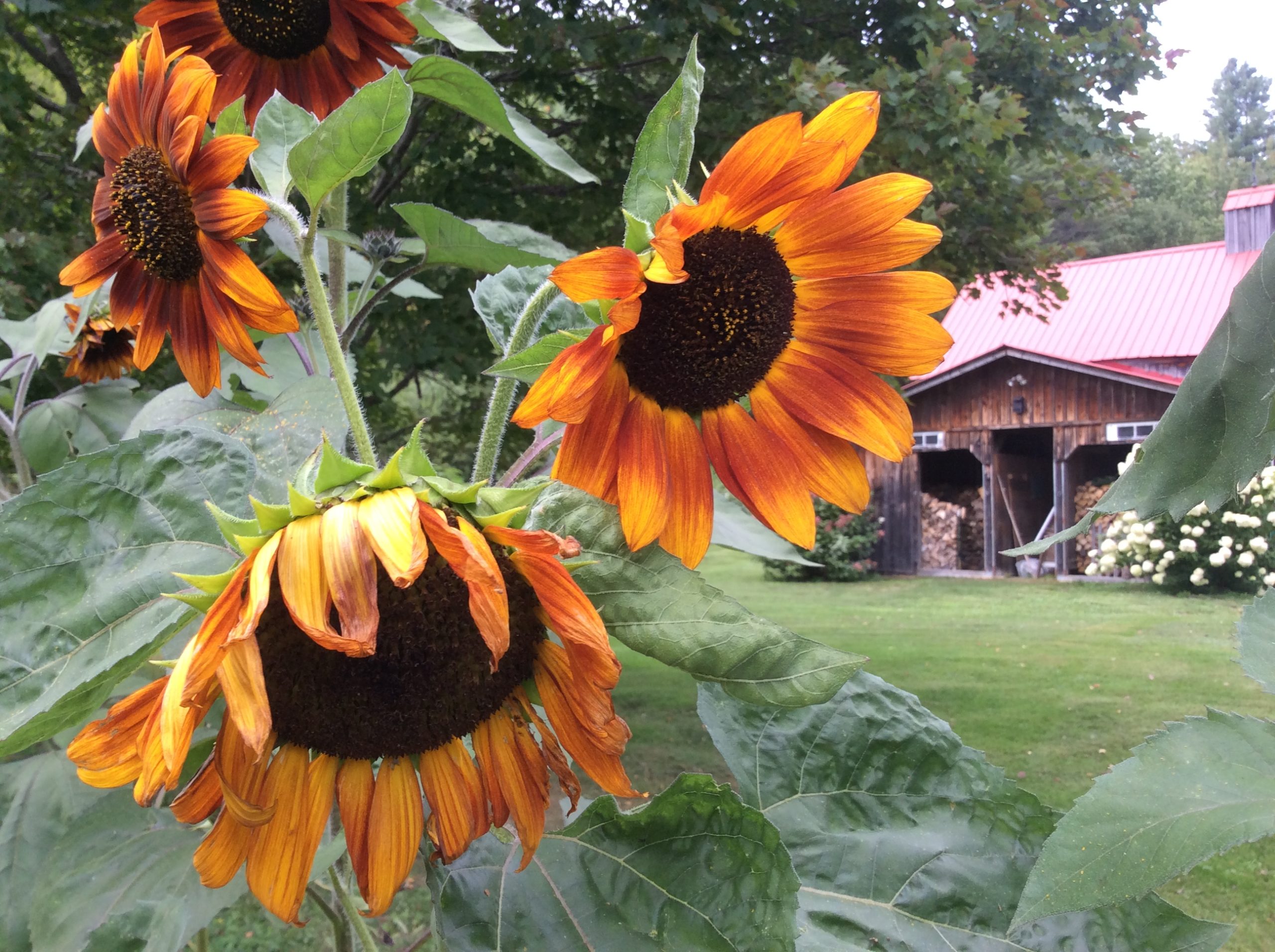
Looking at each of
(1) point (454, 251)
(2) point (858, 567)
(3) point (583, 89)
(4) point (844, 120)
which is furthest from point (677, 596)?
(2) point (858, 567)

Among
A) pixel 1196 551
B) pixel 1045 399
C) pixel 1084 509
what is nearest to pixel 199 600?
pixel 1196 551

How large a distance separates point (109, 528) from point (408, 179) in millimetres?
4362

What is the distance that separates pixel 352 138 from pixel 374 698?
0.94ft

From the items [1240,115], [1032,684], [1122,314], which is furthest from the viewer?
[1240,115]

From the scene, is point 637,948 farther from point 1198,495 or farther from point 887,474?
point 887,474

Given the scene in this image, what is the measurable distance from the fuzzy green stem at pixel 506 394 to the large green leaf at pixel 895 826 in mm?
247

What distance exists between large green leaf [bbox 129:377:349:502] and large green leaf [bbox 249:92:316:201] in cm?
12

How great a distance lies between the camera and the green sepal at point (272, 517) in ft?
1.40

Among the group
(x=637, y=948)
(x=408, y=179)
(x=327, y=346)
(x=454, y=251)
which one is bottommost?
(x=637, y=948)

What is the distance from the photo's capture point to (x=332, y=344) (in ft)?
1.91

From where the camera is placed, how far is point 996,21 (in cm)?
427

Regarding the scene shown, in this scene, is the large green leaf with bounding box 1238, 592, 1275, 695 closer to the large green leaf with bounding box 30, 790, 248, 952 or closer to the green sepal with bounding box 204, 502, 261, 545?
the green sepal with bounding box 204, 502, 261, 545

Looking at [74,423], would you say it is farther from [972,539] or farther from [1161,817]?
[972,539]

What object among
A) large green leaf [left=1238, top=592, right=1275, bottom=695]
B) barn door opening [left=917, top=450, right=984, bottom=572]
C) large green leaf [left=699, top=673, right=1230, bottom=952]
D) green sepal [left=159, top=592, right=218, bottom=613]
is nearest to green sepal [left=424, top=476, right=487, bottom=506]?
green sepal [left=159, top=592, right=218, bottom=613]
